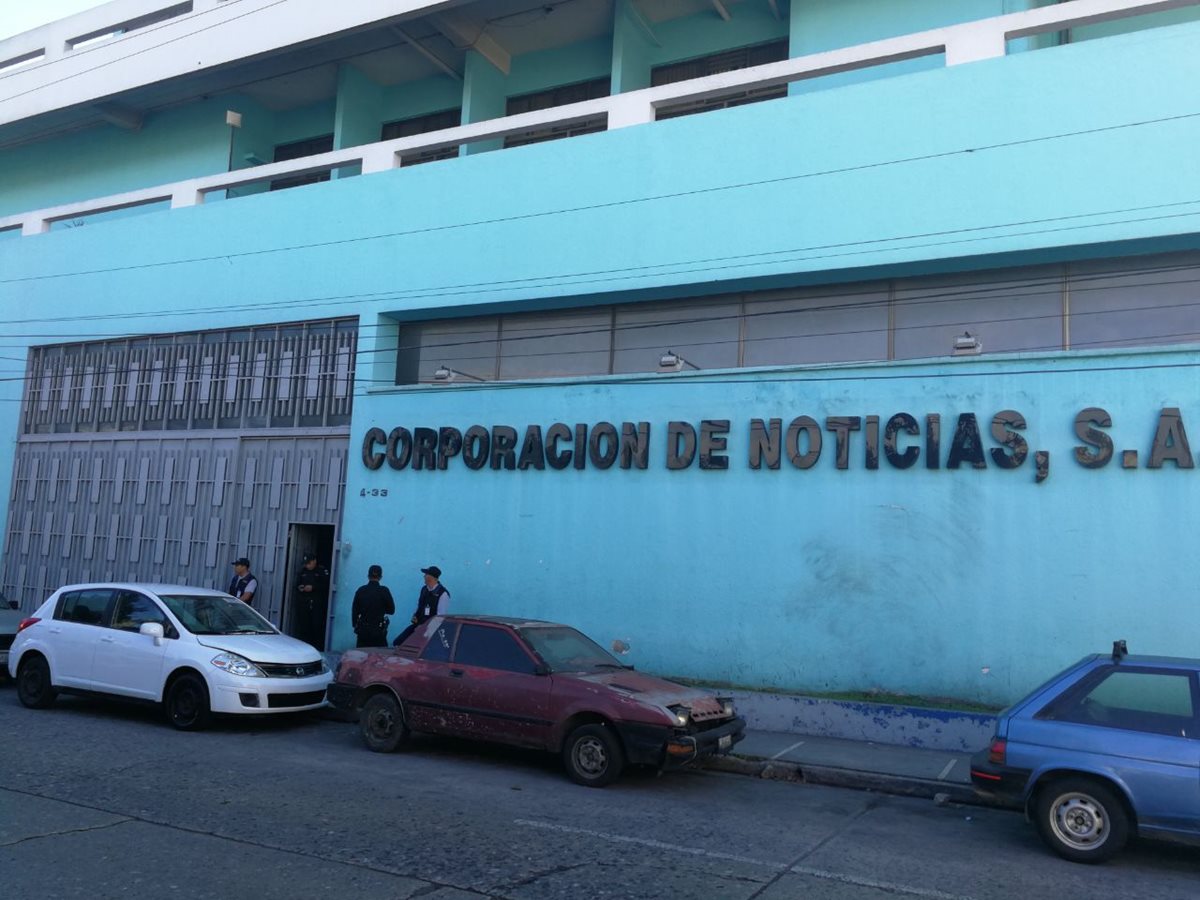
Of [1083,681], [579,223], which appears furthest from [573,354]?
[1083,681]

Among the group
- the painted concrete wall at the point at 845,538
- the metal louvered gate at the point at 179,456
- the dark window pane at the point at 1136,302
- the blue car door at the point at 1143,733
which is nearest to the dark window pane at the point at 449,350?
the painted concrete wall at the point at 845,538

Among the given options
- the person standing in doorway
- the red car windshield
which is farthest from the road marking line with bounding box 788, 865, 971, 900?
the person standing in doorway

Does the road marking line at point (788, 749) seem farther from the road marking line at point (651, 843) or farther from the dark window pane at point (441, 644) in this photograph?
the dark window pane at point (441, 644)

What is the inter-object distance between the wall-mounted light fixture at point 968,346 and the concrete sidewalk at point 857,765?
14.8ft

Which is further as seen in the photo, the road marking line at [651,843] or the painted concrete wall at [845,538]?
the painted concrete wall at [845,538]

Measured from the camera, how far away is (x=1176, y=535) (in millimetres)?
10352

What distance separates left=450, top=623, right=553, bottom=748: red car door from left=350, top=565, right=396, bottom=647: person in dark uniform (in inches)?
143

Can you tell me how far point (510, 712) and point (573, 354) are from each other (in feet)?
21.7

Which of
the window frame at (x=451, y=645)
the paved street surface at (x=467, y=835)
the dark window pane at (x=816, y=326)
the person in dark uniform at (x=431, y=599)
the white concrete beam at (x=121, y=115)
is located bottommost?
the paved street surface at (x=467, y=835)

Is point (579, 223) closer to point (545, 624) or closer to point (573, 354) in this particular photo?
point (573, 354)

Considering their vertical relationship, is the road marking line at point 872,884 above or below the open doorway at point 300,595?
below

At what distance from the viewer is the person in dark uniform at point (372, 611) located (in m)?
13.3

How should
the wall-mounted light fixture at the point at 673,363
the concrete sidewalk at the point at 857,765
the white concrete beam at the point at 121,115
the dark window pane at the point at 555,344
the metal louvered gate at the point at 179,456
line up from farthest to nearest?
the white concrete beam at the point at 121,115 < the metal louvered gate at the point at 179,456 < the dark window pane at the point at 555,344 < the wall-mounted light fixture at the point at 673,363 < the concrete sidewalk at the point at 857,765

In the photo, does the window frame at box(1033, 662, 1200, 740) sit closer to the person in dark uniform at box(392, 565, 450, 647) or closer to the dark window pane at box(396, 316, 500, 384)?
the person in dark uniform at box(392, 565, 450, 647)
